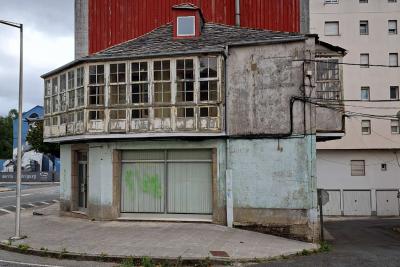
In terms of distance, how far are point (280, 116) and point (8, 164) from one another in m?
57.8

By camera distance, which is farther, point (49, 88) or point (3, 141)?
point (3, 141)

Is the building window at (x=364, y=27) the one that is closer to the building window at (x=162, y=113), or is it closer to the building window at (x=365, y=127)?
the building window at (x=365, y=127)

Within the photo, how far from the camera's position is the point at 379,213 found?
3369cm

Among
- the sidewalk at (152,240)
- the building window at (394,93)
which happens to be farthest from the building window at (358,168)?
the sidewalk at (152,240)

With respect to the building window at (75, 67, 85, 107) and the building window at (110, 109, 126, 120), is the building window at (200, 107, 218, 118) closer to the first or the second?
the building window at (110, 109, 126, 120)

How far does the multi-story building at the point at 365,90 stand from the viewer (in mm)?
34719

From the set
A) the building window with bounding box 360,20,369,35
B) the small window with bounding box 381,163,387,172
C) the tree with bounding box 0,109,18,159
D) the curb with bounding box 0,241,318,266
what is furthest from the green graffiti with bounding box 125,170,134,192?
the tree with bounding box 0,109,18,159

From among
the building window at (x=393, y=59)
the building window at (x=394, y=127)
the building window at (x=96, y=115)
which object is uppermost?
the building window at (x=393, y=59)

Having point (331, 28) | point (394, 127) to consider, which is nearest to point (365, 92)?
point (394, 127)

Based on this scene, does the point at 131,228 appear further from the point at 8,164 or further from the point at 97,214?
the point at 8,164

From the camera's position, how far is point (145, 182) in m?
16.4

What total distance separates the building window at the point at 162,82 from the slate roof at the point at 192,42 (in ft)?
1.21

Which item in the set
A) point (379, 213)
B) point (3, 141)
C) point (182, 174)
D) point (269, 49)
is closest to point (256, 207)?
point (182, 174)

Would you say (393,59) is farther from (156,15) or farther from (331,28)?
(156,15)
